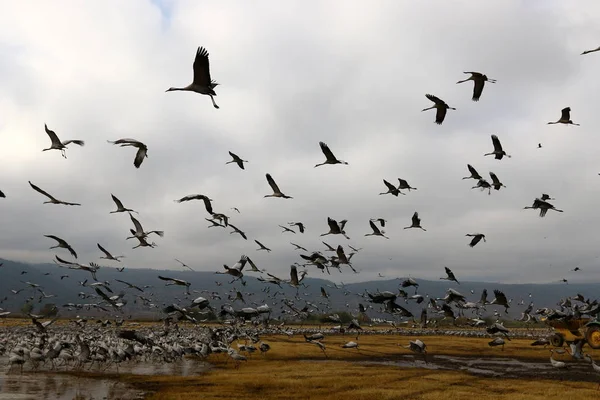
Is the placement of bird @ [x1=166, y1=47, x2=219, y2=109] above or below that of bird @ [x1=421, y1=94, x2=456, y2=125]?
below

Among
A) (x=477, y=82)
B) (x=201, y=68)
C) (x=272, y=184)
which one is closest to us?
(x=201, y=68)

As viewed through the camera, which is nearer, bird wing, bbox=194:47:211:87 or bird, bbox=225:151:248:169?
bird wing, bbox=194:47:211:87

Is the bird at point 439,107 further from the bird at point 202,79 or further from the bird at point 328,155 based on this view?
the bird at point 202,79

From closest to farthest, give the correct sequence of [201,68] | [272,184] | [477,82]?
[201,68]
[477,82]
[272,184]

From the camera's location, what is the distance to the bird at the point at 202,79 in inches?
496

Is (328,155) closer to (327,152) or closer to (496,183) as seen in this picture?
(327,152)

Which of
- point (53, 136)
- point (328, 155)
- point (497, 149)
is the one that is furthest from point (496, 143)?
point (53, 136)

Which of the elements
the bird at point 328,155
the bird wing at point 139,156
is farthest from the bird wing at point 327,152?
the bird wing at point 139,156

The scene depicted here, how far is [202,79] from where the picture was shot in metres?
13.3

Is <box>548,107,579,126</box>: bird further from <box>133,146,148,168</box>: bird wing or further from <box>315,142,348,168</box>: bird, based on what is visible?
<box>133,146,148,168</box>: bird wing

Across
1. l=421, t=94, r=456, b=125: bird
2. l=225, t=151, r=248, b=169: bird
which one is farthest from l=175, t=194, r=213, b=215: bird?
l=421, t=94, r=456, b=125: bird

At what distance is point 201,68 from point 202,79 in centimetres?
57

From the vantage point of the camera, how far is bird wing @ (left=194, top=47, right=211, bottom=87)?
12531 mm

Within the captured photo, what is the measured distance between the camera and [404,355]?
47531 millimetres
